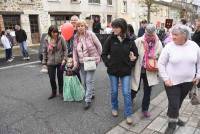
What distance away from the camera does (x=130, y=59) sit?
4.22 m

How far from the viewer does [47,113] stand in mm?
4984

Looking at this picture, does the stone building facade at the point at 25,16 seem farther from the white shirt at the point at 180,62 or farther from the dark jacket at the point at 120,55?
the white shirt at the point at 180,62

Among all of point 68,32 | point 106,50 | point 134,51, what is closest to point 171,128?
point 134,51

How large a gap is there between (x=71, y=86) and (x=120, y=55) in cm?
168

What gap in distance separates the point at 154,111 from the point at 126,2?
31996mm

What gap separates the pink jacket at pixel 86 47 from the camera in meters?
4.95

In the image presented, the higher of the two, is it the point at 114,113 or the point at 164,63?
the point at 164,63

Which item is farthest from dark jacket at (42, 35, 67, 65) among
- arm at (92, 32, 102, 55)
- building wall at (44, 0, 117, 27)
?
building wall at (44, 0, 117, 27)

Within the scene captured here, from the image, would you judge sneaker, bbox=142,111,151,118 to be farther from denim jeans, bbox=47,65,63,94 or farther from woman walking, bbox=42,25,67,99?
denim jeans, bbox=47,65,63,94

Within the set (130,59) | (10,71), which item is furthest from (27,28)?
(130,59)

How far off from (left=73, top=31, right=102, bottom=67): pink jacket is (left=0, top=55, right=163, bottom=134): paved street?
1.01 metres

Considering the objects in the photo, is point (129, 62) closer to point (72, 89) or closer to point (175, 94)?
point (175, 94)

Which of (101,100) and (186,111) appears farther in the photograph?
(101,100)

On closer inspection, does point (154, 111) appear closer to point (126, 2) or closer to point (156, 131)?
point (156, 131)
